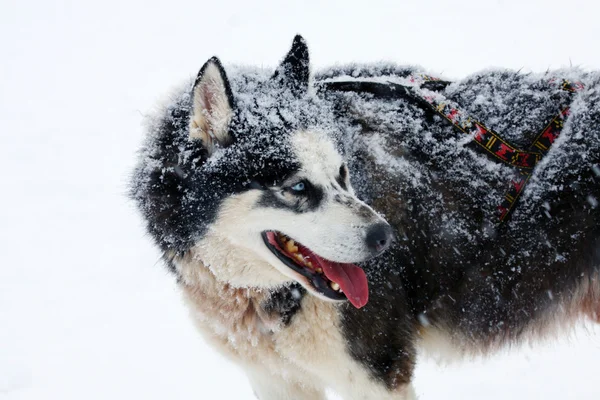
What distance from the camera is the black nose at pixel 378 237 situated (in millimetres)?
2109

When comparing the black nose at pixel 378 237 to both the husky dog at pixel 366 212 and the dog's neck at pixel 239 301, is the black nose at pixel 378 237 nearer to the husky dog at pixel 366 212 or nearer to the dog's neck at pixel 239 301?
the husky dog at pixel 366 212

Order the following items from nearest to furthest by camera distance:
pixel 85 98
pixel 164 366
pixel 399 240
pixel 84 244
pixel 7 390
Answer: pixel 399 240 → pixel 7 390 → pixel 164 366 → pixel 84 244 → pixel 85 98

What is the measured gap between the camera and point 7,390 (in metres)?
3.67

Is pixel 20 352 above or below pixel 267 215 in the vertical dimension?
below

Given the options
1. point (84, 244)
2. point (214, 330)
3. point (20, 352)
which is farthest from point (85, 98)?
point (214, 330)

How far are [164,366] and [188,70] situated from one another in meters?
6.37

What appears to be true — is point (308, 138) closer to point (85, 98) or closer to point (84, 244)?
point (84, 244)

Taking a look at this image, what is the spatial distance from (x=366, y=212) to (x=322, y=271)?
12.2 inches

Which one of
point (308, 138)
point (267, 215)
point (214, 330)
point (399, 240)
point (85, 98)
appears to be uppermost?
point (308, 138)

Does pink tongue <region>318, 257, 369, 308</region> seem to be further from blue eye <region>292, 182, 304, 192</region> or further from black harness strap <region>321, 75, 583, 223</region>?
black harness strap <region>321, 75, 583, 223</region>

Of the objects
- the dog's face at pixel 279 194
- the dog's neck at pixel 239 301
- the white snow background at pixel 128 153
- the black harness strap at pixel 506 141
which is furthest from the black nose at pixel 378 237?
the white snow background at pixel 128 153

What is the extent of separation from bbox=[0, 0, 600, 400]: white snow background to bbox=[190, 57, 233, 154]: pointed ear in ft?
1.98

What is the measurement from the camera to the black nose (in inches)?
83.0

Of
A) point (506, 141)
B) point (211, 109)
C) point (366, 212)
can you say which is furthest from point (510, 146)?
point (211, 109)
